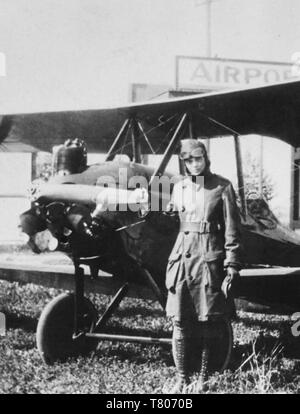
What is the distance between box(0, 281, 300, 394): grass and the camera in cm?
405

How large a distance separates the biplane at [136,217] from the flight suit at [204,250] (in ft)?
1.38

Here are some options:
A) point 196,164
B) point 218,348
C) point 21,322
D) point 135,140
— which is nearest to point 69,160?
point 135,140

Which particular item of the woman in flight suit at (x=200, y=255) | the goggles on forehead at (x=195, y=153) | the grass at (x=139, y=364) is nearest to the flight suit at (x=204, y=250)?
the woman in flight suit at (x=200, y=255)

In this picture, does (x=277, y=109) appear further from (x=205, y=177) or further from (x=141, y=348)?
(x=141, y=348)

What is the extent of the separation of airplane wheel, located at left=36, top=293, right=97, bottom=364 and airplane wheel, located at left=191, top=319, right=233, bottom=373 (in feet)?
3.96

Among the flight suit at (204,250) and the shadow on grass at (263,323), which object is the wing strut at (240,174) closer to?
the flight suit at (204,250)

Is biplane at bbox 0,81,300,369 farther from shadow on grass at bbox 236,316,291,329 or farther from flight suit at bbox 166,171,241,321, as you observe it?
shadow on grass at bbox 236,316,291,329

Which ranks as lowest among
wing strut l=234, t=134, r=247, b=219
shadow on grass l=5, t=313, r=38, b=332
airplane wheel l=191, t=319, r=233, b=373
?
shadow on grass l=5, t=313, r=38, b=332

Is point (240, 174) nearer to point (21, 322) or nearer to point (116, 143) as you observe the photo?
point (116, 143)

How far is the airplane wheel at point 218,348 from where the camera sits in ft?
13.8

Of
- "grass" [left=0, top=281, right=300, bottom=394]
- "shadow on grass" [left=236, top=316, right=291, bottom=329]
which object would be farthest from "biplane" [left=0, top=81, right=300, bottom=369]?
"shadow on grass" [left=236, top=316, right=291, bottom=329]

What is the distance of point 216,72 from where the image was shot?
14.3 m

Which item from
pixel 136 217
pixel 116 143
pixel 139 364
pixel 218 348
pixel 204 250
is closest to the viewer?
pixel 204 250

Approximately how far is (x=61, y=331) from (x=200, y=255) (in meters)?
1.86
